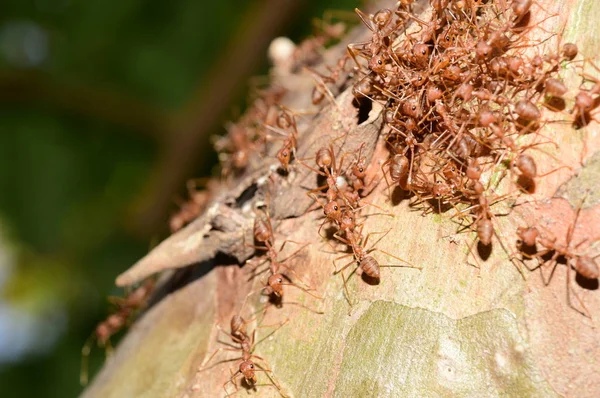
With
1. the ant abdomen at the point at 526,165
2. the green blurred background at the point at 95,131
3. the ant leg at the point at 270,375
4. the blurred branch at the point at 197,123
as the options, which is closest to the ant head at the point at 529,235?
the ant abdomen at the point at 526,165

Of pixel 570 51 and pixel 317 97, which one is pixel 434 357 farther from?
pixel 317 97

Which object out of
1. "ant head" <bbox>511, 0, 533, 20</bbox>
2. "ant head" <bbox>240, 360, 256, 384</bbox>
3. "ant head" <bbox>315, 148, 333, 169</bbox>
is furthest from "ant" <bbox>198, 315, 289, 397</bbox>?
"ant head" <bbox>511, 0, 533, 20</bbox>

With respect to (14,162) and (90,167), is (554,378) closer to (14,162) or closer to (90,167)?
(90,167)

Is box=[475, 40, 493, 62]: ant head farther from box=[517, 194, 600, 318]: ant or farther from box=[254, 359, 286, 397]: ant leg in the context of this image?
box=[254, 359, 286, 397]: ant leg

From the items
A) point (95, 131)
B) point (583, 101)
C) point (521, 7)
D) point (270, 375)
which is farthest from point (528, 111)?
point (95, 131)

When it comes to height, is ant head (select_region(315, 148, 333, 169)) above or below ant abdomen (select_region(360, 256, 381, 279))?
above

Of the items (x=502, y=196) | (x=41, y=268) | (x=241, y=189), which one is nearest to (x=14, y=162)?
(x=41, y=268)
